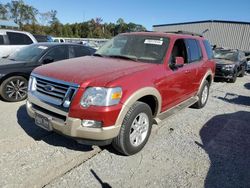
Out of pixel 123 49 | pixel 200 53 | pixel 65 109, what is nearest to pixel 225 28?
pixel 200 53

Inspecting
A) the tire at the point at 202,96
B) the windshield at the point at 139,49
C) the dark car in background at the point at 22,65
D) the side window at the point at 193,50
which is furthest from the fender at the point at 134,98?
the dark car in background at the point at 22,65

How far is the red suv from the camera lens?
331cm

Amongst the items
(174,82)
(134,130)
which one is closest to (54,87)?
(134,130)

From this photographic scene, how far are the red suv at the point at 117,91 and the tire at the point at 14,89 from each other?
2.58 meters

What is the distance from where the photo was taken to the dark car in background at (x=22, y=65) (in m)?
6.29

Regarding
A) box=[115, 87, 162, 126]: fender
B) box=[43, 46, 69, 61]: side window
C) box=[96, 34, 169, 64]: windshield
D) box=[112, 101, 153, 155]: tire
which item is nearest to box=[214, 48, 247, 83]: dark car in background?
box=[43, 46, 69, 61]: side window

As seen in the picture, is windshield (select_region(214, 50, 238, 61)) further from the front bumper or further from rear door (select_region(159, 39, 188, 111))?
the front bumper

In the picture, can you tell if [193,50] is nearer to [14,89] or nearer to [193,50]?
[193,50]

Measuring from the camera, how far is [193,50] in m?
5.85

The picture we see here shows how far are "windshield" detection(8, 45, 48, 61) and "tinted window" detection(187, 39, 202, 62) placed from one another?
397cm

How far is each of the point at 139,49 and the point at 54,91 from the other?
1946 millimetres

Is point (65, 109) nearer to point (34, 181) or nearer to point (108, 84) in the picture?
point (108, 84)

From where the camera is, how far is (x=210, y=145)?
449cm

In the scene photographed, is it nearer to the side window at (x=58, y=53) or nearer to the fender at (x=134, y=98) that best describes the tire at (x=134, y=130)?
the fender at (x=134, y=98)
